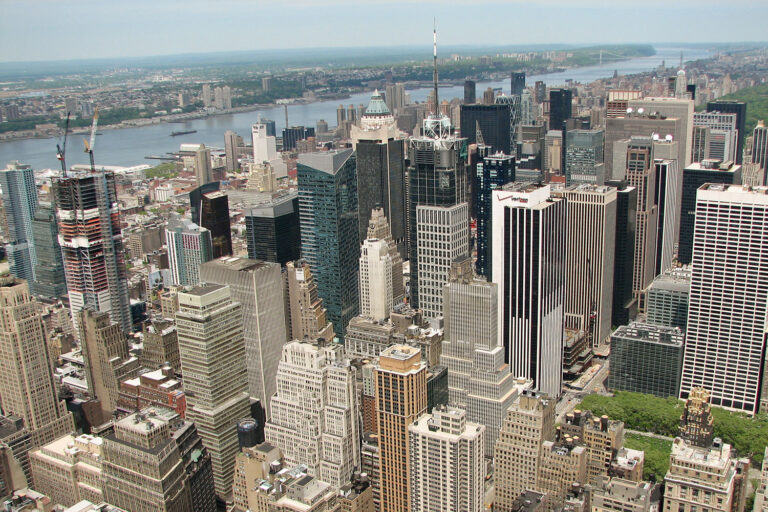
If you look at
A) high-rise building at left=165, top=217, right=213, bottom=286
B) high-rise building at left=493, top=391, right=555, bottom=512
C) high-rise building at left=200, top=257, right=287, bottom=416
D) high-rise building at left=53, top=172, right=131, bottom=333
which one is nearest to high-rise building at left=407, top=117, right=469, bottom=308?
high-rise building at left=200, top=257, right=287, bottom=416

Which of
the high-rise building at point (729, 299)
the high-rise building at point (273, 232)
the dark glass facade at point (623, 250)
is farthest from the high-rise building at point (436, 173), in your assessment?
the high-rise building at point (729, 299)

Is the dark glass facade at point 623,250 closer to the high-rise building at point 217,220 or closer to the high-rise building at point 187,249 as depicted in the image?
the high-rise building at point 217,220

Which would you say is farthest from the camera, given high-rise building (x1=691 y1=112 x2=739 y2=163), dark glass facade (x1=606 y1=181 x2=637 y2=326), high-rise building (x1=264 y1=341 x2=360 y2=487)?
high-rise building (x1=691 y1=112 x2=739 y2=163)

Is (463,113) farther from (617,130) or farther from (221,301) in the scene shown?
(221,301)

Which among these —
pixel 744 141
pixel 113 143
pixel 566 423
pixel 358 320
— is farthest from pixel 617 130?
pixel 113 143

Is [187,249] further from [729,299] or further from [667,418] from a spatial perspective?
[729,299]

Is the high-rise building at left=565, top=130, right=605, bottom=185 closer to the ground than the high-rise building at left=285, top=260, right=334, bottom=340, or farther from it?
farther from it

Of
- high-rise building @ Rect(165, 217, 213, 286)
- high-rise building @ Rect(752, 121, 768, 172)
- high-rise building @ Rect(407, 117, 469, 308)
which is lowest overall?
high-rise building @ Rect(165, 217, 213, 286)

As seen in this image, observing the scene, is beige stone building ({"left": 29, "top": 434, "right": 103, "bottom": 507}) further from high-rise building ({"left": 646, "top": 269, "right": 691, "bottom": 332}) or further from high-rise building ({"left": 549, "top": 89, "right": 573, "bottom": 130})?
high-rise building ({"left": 549, "top": 89, "right": 573, "bottom": 130})
